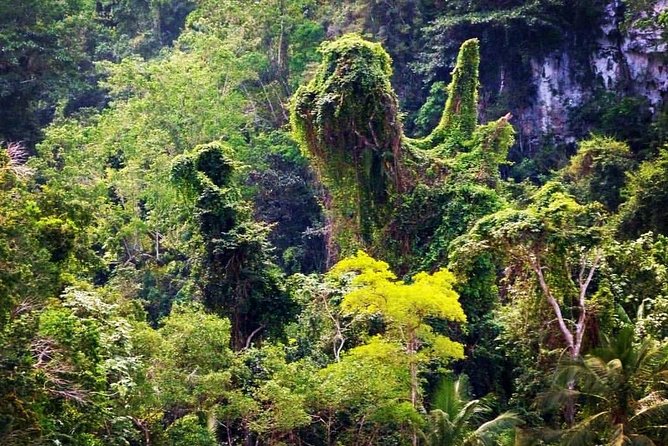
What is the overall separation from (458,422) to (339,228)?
7663 mm

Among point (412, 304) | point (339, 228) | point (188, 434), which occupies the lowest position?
point (188, 434)

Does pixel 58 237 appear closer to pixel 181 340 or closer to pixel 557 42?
pixel 181 340

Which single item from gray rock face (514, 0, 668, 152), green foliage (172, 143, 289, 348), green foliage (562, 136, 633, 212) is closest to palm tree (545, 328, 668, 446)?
green foliage (172, 143, 289, 348)

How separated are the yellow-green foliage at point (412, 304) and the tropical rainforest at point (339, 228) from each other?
0.05 meters

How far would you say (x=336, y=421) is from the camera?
14359mm

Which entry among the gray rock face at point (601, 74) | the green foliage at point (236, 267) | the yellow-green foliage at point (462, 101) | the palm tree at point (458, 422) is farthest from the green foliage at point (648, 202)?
the green foliage at point (236, 267)

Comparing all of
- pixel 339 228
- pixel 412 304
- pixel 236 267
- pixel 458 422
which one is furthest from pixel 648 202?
pixel 236 267

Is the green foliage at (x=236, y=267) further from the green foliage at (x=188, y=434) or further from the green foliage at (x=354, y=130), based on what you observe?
the green foliage at (x=188, y=434)

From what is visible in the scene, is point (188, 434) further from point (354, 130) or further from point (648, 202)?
point (648, 202)

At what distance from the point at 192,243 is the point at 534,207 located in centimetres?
671

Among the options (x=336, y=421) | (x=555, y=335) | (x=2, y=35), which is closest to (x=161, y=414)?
(x=336, y=421)

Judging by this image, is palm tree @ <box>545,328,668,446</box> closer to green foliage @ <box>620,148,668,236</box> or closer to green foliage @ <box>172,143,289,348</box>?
green foliage @ <box>172,143,289,348</box>

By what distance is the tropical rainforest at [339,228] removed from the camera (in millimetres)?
12195

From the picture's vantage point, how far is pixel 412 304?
13.5 meters
